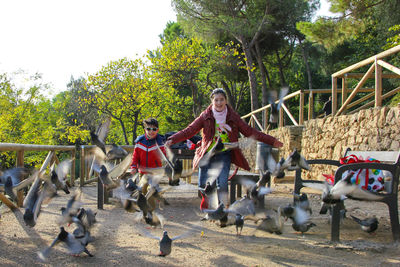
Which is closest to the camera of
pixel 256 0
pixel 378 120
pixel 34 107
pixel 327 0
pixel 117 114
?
pixel 378 120

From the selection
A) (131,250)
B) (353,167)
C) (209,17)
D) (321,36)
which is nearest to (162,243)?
(131,250)

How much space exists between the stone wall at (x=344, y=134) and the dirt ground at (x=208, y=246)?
1.44 m

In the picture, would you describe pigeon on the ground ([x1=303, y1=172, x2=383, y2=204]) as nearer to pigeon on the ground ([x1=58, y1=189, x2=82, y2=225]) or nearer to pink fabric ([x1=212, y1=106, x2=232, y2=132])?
pink fabric ([x1=212, y1=106, x2=232, y2=132])

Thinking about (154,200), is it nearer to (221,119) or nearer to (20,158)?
(221,119)

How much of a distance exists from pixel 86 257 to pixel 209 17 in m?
16.0

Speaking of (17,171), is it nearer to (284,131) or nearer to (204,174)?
(204,174)

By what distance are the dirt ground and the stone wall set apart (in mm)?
1442

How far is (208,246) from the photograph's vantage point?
328cm

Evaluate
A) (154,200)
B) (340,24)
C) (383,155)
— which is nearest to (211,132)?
(154,200)

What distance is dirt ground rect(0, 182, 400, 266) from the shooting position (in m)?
2.81

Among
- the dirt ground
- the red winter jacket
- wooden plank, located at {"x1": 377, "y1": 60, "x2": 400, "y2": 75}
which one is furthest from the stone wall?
the red winter jacket

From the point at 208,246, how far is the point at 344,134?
452 centimetres

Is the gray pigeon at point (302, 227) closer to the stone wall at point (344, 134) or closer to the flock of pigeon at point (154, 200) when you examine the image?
the flock of pigeon at point (154, 200)

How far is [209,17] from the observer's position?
56.8 ft
